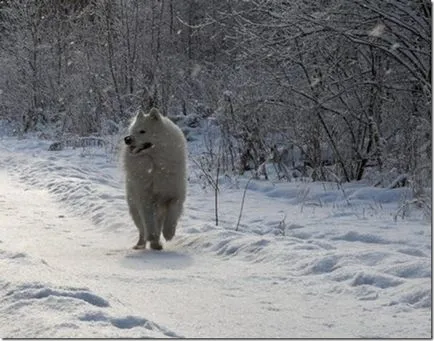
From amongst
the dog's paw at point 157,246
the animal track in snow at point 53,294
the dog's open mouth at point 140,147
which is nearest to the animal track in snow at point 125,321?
the animal track in snow at point 53,294

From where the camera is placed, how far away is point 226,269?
6.20 metres

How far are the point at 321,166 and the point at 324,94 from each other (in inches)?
→ 54.7

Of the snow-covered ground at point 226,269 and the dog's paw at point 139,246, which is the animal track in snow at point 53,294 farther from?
the dog's paw at point 139,246

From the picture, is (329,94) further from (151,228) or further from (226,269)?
(226,269)

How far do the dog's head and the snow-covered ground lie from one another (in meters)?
0.99

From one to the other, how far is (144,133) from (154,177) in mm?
516

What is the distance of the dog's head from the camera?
7.87m

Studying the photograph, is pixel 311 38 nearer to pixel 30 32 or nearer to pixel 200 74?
pixel 200 74

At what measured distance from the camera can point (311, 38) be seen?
458 inches

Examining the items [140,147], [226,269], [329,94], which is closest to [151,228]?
[140,147]

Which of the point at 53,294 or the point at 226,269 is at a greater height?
the point at 53,294

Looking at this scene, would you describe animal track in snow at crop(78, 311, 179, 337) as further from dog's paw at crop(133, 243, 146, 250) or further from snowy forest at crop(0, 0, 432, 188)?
snowy forest at crop(0, 0, 432, 188)

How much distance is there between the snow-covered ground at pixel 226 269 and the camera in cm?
432

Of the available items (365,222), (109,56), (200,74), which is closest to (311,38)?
(365,222)
